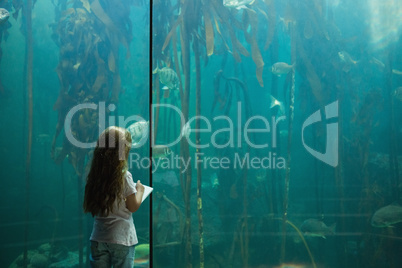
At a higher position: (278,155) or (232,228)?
(278,155)

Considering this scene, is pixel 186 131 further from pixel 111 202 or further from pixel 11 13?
pixel 11 13

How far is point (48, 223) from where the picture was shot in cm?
363

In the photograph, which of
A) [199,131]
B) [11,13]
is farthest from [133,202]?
[11,13]

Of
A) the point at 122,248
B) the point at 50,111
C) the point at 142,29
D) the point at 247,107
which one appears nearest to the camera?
the point at 122,248

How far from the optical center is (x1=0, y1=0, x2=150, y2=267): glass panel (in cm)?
344

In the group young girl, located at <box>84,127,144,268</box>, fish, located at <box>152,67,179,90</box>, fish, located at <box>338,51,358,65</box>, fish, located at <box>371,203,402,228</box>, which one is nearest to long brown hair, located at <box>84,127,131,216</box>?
young girl, located at <box>84,127,144,268</box>

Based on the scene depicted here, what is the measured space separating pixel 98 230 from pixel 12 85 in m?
2.88

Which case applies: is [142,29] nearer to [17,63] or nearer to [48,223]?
[17,63]

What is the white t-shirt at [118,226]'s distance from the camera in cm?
142

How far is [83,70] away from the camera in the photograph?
351 centimetres

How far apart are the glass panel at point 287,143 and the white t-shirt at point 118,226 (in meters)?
1.99

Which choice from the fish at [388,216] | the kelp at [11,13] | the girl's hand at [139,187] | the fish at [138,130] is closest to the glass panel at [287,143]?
the fish at [388,216]

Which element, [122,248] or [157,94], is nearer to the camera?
[122,248]

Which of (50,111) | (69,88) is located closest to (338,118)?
(69,88)
